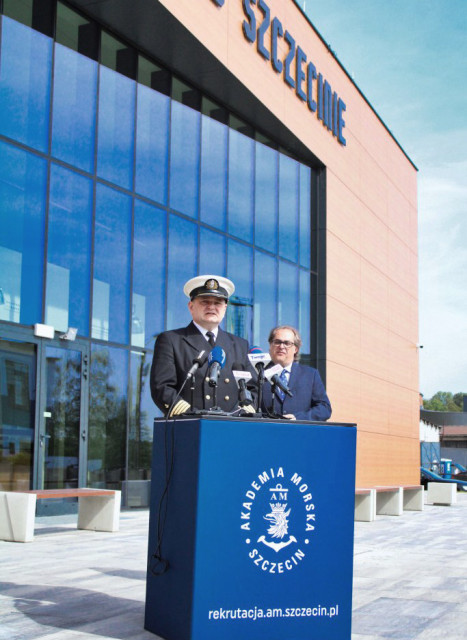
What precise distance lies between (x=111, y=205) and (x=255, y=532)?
10213 mm

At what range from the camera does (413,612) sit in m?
5.35

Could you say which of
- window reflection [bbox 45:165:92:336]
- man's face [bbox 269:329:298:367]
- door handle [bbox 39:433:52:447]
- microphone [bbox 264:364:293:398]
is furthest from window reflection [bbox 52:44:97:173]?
microphone [bbox 264:364:293:398]

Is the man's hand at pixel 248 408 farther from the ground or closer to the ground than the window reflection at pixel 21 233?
closer to the ground

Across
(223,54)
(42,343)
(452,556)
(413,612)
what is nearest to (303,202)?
(223,54)

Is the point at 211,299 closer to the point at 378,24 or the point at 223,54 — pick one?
the point at 223,54

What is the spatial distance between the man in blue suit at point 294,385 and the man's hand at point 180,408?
1356 mm

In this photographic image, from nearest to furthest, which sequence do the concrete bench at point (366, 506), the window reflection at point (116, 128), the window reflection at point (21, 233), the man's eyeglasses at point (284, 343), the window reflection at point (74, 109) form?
the man's eyeglasses at point (284, 343)
the window reflection at point (21, 233)
the window reflection at point (74, 109)
the window reflection at point (116, 128)
the concrete bench at point (366, 506)

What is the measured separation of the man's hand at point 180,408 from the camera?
4301 mm

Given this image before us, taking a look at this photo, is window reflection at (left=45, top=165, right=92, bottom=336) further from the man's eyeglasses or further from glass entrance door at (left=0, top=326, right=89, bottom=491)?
the man's eyeglasses

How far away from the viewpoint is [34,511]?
32.0 feet

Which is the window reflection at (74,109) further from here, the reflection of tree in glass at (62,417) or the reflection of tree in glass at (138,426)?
the reflection of tree in glass at (138,426)

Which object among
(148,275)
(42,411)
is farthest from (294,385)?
(148,275)

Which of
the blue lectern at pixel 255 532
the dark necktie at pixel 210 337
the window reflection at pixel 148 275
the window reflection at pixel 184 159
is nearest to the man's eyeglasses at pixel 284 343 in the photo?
the dark necktie at pixel 210 337

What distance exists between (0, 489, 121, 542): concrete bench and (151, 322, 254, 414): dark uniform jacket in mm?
5165
